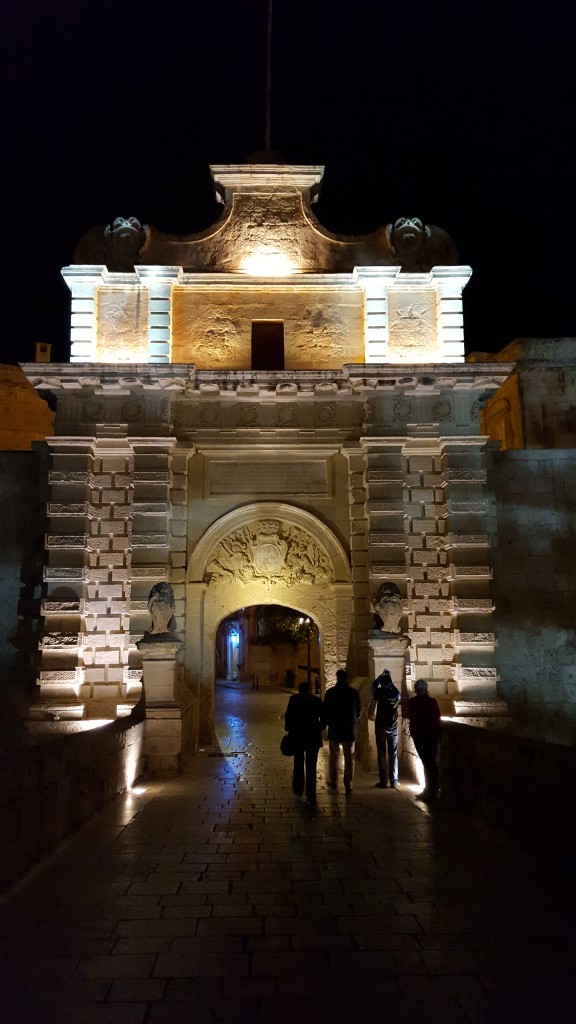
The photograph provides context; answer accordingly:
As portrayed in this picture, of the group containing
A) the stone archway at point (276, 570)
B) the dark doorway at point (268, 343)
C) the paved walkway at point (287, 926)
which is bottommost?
the paved walkway at point (287, 926)

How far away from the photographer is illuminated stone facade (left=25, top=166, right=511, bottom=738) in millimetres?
13102

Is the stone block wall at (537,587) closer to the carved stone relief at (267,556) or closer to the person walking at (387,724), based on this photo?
the carved stone relief at (267,556)

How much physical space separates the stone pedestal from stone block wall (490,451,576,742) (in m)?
6.38

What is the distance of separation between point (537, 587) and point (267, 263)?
27.4ft

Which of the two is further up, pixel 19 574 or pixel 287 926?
pixel 19 574

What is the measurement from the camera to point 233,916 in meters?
4.90

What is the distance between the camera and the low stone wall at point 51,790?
5266 millimetres

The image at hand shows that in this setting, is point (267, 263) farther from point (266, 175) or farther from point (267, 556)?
point (267, 556)

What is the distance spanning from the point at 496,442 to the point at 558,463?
4.25ft

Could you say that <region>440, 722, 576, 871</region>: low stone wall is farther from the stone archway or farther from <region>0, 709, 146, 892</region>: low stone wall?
the stone archway

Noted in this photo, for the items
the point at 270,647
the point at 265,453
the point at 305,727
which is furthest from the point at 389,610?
the point at 270,647

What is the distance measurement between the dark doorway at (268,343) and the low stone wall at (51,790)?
7971 mm

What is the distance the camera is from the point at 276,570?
14258mm

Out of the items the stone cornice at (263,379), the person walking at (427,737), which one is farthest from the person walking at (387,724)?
the stone cornice at (263,379)
